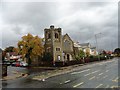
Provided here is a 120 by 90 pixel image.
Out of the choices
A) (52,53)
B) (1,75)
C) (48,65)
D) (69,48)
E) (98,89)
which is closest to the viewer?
→ (98,89)

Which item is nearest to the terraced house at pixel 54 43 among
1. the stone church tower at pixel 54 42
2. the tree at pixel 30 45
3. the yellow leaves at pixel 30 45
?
the stone church tower at pixel 54 42

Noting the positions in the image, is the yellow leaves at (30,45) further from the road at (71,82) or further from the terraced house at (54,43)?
the road at (71,82)

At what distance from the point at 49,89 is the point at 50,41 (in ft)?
163

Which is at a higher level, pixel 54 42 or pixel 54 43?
pixel 54 42

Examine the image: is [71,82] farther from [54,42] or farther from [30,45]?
[54,42]

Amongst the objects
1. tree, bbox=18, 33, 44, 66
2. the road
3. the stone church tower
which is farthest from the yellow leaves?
the road

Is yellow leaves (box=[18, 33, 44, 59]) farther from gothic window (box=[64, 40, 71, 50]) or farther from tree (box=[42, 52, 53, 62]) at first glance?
gothic window (box=[64, 40, 71, 50])

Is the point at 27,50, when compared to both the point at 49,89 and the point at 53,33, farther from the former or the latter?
the point at 49,89

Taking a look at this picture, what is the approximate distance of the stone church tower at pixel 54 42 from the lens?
69438 millimetres

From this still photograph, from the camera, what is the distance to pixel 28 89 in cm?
2128

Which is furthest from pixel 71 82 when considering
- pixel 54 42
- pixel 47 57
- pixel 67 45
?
pixel 67 45

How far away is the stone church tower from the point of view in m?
69.4

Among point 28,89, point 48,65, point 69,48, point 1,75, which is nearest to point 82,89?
point 28,89

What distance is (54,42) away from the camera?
229 ft
